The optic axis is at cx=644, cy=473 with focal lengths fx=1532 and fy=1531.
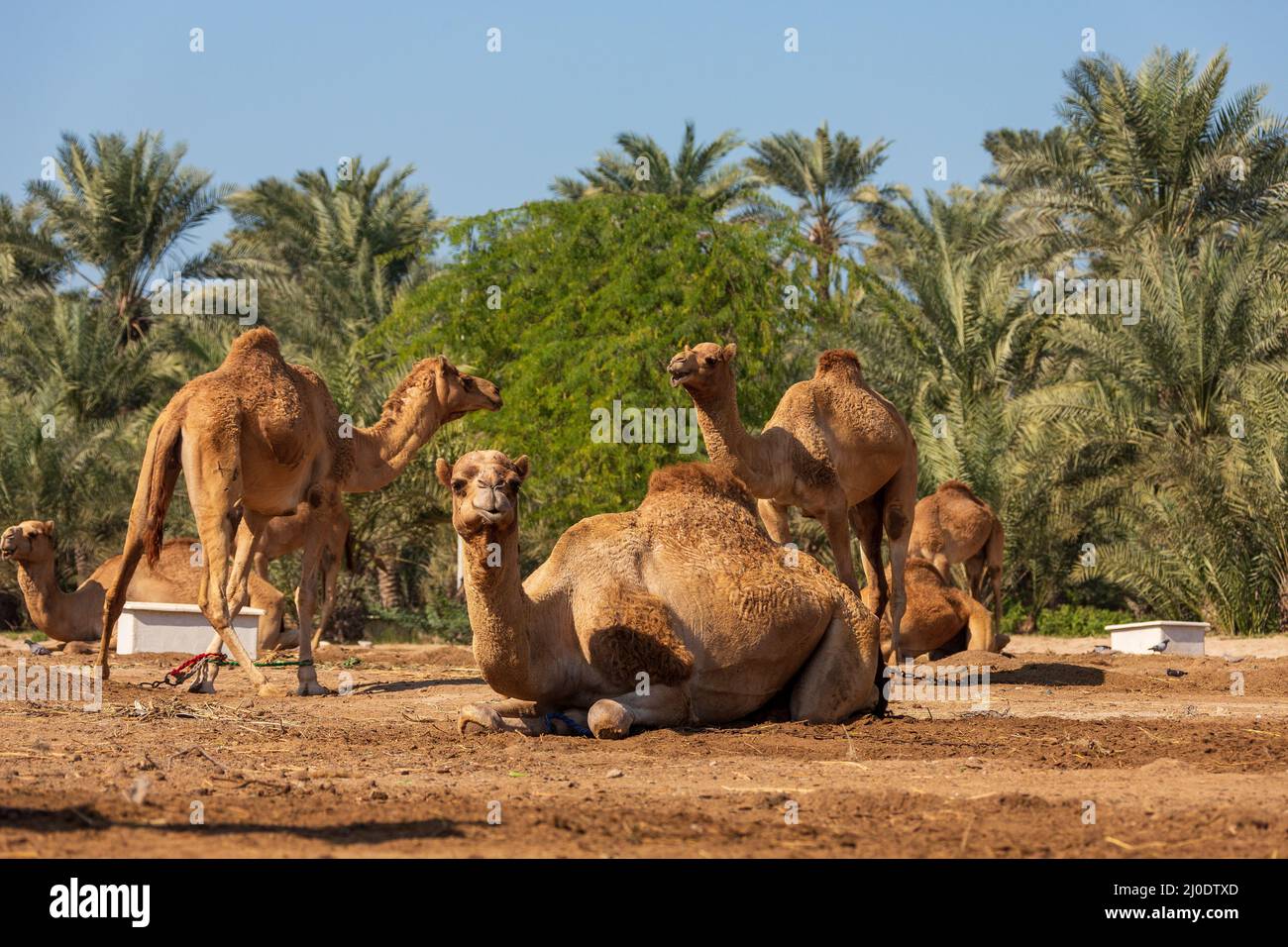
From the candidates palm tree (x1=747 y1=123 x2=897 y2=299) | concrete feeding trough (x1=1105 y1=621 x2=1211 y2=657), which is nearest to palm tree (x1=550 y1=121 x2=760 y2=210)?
palm tree (x1=747 y1=123 x2=897 y2=299)

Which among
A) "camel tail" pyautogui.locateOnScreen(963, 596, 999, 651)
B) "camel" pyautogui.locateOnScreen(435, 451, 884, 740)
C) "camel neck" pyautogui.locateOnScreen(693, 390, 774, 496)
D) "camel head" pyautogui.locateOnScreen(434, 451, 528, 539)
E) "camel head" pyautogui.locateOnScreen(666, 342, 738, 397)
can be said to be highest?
"camel head" pyautogui.locateOnScreen(666, 342, 738, 397)

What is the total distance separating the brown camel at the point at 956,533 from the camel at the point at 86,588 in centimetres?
720

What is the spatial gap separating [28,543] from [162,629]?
209 centimetres

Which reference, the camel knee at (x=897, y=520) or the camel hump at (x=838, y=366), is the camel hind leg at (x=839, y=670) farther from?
the camel knee at (x=897, y=520)

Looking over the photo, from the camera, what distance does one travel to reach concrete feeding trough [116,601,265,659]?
49.8 feet

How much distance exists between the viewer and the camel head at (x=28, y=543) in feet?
52.4

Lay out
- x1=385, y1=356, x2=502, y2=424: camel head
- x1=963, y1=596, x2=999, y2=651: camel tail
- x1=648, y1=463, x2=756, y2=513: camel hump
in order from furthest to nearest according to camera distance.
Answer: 1. x1=963, y1=596, x2=999, y2=651: camel tail
2. x1=385, y1=356, x2=502, y2=424: camel head
3. x1=648, y1=463, x2=756, y2=513: camel hump

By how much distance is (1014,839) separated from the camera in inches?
176

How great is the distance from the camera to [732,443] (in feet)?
33.8

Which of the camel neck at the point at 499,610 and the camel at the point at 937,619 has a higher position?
the camel neck at the point at 499,610

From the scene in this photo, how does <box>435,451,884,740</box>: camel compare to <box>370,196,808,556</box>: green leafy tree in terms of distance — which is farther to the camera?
<box>370,196,808,556</box>: green leafy tree

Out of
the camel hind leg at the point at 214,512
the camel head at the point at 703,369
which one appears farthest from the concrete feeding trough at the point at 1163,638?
the camel hind leg at the point at 214,512

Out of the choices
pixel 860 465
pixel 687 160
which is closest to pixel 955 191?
pixel 687 160

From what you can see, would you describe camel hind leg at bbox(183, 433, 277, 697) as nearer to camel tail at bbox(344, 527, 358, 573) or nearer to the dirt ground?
the dirt ground
